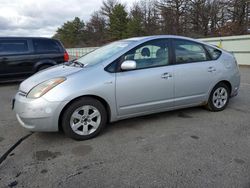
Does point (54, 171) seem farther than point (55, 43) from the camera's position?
No

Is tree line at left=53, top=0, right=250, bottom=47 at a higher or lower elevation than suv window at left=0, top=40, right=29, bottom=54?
higher

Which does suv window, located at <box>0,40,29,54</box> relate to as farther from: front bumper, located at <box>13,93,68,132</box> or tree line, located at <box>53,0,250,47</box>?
tree line, located at <box>53,0,250,47</box>

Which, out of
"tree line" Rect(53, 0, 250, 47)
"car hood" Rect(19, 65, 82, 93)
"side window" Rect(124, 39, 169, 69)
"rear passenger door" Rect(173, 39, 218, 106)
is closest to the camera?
"car hood" Rect(19, 65, 82, 93)

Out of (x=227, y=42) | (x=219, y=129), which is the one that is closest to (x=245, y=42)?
(x=227, y=42)

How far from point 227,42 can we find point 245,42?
49.7 inches

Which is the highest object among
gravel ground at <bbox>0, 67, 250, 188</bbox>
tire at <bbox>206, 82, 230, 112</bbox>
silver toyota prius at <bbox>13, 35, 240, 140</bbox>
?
silver toyota prius at <bbox>13, 35, 240, 140</bbox>

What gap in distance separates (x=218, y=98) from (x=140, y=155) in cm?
254

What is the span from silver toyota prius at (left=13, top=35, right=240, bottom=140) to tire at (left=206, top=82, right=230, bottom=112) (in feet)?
0.07

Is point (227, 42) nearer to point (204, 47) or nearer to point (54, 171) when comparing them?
point (204, 47)

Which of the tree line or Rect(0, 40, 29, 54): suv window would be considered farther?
the tree line

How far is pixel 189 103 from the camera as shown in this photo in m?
4.55

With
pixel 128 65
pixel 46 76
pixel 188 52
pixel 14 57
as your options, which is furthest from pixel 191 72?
pixel 14 57

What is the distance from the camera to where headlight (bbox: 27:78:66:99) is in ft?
11.2

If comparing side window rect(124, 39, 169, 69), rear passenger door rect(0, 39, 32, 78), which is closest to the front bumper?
side window rect(124, 39, 169, 69)
